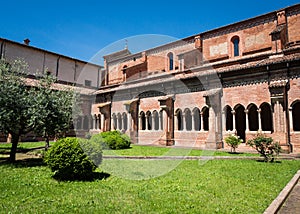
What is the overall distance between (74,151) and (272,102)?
12.3m

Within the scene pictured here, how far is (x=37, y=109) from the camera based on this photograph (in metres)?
9.42

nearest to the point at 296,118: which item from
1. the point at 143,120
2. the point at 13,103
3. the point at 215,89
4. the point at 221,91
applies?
the point at 221,91

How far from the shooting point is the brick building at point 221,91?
13.8m

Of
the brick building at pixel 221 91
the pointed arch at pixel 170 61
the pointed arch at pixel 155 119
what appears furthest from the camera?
the pointed arch at pixel 170 61

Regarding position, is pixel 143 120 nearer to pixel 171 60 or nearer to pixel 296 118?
pixel 171 60

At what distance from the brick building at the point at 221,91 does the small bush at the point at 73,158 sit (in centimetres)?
1037

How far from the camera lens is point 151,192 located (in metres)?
5.88

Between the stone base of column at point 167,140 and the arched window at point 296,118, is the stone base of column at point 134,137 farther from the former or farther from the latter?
the arched window at point 296,118

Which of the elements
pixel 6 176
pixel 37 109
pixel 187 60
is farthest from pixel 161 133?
pixel 6 176

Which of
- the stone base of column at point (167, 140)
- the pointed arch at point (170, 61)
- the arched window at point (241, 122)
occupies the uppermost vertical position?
the pointed arch at point (170, 61)

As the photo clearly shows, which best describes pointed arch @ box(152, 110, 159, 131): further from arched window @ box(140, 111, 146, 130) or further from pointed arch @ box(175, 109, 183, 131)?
pointed arch @ box(175, 109, 183, 131)

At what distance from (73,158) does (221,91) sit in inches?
498

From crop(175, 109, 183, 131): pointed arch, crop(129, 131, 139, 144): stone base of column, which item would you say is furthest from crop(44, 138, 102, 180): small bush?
crop(129, 131, 139, 144): stone base of column

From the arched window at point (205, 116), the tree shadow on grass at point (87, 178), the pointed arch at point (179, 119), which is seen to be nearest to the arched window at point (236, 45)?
the arched window at point (205, 116)
